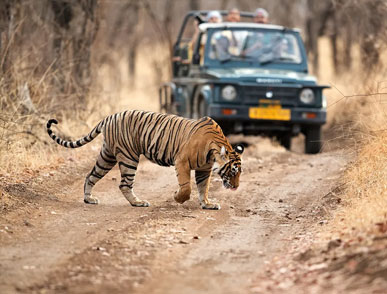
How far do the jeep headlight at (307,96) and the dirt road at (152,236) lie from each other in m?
2.51

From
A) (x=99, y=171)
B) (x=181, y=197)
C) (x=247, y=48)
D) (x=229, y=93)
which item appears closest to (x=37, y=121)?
(x=229, y=93)

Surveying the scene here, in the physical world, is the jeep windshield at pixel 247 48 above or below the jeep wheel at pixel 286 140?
above

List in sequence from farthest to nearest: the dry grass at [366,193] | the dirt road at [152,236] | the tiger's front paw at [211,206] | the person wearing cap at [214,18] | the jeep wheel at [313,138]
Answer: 1. the person wearing cap at [214,18]
2. the jeep wheel at [313,138]
3. the tiger's front paw at [211,206]
4. the dry grass at [366,193]
5. the dirt road at [152,236]

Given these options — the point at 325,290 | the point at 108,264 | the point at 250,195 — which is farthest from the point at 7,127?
the point at 325,290

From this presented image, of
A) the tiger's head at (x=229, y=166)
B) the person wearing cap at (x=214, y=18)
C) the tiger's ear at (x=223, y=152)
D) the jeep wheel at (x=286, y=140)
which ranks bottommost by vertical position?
the jeep wheel at (x=286, y=140)

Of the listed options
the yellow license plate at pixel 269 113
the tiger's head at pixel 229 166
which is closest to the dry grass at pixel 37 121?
the yellow license plate at pixel 269 113

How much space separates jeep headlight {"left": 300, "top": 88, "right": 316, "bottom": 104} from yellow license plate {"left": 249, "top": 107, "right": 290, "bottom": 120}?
13.7 inches

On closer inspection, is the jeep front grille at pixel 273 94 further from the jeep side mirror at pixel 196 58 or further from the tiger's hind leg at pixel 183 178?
the tiger's hind leg at pixel 183 178

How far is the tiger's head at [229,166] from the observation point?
24.8 ft

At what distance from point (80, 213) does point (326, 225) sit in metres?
2.32

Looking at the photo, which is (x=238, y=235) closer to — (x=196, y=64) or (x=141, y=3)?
(x=196, y=64)

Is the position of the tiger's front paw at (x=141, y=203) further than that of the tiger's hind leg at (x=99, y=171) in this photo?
No

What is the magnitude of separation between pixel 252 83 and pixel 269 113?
534 millimetres

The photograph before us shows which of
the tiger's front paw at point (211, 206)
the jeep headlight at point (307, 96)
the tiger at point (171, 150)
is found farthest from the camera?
the jeep headlight at point (307, 96)
